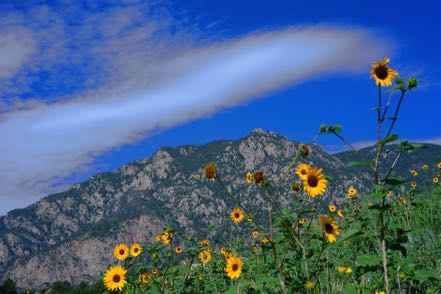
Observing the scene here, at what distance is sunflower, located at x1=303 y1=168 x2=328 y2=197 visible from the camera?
6328 millimetres

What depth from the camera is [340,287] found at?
18.9 feet

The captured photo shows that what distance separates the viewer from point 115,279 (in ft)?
37.4

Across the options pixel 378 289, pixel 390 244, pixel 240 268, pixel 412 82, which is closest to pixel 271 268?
pixel 240 268

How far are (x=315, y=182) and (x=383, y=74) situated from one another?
1634mm

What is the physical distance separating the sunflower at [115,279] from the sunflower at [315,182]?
20.7 ft

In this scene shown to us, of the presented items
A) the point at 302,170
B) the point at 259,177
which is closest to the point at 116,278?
the point at 302,170

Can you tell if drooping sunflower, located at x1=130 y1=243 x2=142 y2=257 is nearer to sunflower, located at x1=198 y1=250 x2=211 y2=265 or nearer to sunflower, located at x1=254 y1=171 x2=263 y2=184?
sunflower, located at x1=198 y1=250 x2=211 y2=265

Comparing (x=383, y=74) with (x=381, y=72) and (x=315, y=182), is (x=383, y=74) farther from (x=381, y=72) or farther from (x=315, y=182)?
(x=315, y=182)

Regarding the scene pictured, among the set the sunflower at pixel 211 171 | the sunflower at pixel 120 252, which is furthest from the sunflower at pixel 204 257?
the sunflower at pixel 211 171

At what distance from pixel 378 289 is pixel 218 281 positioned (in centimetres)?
590

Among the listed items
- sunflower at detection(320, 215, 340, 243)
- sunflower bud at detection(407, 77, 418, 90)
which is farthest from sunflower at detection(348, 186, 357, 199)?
sunflower bud at detection(407, 77, 418, 90)

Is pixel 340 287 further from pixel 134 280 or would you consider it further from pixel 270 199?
pixel 134 280

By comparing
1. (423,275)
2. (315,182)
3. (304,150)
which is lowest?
(423,275)

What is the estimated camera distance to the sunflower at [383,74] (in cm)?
602
